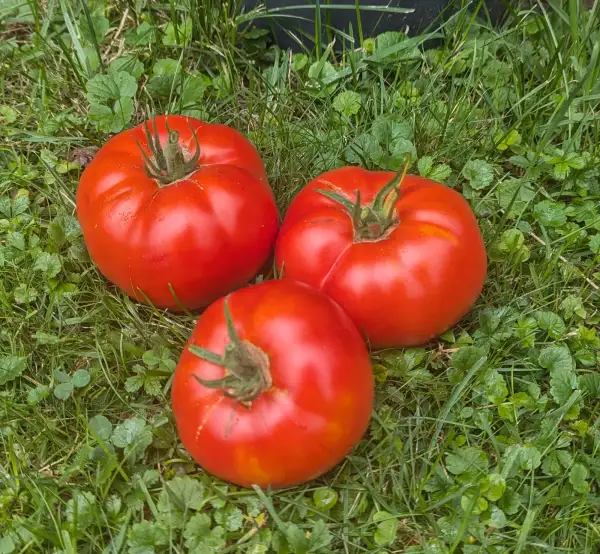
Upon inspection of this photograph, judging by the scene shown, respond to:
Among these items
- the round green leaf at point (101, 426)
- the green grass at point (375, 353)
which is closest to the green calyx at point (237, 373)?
the green grass at point (375, 353)

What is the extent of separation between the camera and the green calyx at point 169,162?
181 centimetres

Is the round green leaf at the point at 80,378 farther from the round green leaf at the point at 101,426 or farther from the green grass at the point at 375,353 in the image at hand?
the round green leaf at the point at 101,426

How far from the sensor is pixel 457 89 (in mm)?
2615

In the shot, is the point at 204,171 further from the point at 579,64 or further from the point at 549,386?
the point at 579,64

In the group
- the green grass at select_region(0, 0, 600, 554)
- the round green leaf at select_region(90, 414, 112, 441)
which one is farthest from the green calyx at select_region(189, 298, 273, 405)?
the round green leaf at select_region(90, 414, 112, 441)

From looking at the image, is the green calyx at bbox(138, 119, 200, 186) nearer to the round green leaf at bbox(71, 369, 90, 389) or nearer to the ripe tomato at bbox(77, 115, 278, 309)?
the ripe tomato at bbox(77, 115, 278, 309)

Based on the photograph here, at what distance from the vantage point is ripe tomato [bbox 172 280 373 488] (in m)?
1.57

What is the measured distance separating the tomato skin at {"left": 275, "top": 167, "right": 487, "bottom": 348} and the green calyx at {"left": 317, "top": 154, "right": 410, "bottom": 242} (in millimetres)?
19

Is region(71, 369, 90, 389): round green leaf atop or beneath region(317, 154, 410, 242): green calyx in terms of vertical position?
beneath

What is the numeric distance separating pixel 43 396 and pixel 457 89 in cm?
183

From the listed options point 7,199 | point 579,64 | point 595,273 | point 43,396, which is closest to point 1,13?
point 7,199

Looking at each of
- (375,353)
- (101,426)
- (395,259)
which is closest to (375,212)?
(395,259)

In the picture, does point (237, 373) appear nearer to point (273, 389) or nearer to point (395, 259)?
point (273, 389)

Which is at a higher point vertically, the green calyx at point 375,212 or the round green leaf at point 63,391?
the green calyx at point 375,212
